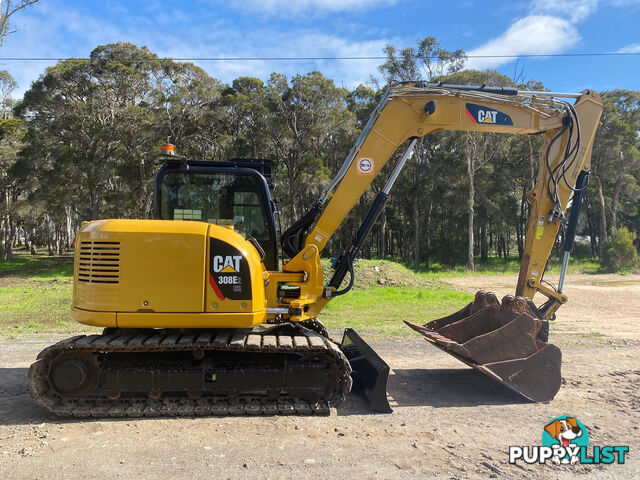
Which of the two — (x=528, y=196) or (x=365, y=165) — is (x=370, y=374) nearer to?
(x=365, y=165)

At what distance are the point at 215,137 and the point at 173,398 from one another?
26490 millimetres

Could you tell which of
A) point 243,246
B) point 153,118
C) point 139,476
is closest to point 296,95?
point 153,118

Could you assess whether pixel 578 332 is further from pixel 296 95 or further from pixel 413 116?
pixel 296 95

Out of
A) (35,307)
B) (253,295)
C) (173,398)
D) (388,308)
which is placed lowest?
(35,307)

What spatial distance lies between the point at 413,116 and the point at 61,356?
5.12 metres

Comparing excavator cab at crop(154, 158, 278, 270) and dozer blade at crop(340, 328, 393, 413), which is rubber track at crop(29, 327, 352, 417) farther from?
excavator cab at crop(154, 158, 278, 270)

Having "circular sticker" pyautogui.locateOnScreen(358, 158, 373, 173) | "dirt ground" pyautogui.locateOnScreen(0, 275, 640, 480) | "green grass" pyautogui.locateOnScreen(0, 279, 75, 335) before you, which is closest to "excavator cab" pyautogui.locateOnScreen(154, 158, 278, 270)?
"circular sticker" pyautogui.locateOnScreen(358, 158, 373, 173)

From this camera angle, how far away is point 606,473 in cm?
363

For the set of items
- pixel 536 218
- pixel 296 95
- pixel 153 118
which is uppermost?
pixel 296 95

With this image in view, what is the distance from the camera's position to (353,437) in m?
4.20

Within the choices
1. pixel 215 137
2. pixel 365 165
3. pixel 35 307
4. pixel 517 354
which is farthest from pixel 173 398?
pixel 215 137

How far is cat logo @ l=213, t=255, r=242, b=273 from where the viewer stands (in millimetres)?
4570

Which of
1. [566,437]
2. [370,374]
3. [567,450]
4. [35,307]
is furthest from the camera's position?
[35,307]

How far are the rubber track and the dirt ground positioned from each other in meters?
0.12
